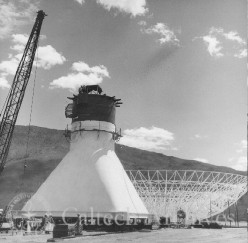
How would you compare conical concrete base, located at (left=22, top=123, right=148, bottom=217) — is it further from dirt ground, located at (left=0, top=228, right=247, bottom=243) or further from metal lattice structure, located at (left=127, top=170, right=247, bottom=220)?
metal lattice structure, located at (left=127, top=170, right=247, bottom=220)

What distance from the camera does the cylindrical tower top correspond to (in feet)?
170

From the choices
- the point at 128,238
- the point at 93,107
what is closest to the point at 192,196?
the point at 93,107

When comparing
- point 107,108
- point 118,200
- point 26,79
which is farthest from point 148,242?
point 26,79

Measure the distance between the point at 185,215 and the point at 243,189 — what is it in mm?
14009

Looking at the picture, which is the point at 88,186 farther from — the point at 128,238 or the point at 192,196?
the point at 192,196

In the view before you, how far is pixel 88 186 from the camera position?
46281 mm

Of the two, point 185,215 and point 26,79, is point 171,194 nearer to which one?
point 185,215

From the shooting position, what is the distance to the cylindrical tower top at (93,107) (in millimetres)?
51906

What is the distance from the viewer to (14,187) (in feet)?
612

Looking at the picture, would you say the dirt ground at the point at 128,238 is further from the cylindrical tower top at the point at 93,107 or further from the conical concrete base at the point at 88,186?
the cylindrical tower top at the point at 93,107

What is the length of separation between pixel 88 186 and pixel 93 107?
1206 centimetres

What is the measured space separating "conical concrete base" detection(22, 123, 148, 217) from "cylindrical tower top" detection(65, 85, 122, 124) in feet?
7.75

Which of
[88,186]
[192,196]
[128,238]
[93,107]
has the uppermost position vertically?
[93,107]

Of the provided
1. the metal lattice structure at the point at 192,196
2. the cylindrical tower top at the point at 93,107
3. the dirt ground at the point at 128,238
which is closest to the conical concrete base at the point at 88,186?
the cylindrical tower top at the point at 93,107
